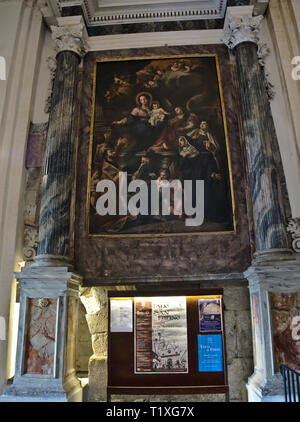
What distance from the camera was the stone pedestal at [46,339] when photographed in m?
5.23

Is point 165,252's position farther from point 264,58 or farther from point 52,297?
point 264,58

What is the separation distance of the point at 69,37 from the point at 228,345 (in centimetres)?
700

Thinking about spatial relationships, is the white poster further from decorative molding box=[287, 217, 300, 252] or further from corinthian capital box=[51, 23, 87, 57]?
corinthian capital box=[51, 23, 87, 57]

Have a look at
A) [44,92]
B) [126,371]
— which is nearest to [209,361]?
[126,371]

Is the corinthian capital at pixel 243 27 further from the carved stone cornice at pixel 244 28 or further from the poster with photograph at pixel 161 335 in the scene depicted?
the poster with photograph at pixel 161 335

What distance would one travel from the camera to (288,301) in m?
5.38

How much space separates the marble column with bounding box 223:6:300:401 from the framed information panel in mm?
639

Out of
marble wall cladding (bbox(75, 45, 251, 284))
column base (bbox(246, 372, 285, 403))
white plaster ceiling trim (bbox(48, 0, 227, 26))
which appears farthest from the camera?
white plaster ceiling trim (bbox(48, 0, 227, 26))

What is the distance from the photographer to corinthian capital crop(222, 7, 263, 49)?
7449 mm

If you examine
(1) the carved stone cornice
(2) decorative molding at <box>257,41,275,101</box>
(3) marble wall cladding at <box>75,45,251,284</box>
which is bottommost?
(3) marble wall cladding at <box>75,45,251,284</box>

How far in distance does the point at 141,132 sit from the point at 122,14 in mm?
3040

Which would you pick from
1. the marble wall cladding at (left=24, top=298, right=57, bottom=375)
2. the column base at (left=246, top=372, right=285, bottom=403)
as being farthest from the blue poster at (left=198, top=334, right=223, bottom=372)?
the marble wall cladding at (left=24, top=298, right=57, bottom=375)

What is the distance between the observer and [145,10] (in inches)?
320

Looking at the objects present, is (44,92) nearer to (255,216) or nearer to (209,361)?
(255,216)
